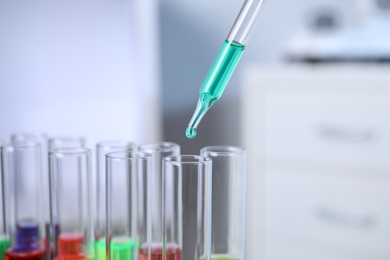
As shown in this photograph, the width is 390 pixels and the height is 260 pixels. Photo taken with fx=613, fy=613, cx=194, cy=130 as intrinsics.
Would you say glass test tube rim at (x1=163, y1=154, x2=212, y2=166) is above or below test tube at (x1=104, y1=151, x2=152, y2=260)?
above

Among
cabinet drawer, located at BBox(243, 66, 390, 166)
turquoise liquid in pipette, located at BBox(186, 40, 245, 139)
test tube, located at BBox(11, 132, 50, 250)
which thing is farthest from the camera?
cabinet drawer, located at BBox(243, 66, 390, 166)

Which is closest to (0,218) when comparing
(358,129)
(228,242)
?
(228,242)

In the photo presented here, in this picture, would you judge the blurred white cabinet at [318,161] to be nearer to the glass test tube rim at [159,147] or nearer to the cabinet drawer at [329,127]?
the cabinet drawer at [329,127]

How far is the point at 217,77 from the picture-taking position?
0.49 meters

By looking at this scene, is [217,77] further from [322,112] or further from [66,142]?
[322,112]

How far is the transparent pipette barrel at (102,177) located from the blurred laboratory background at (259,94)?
611mm

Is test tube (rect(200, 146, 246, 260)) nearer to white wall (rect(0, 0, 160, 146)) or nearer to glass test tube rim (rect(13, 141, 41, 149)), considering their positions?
glass test tube rim (rect(13, 141, 41, 149))

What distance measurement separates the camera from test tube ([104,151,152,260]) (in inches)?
20.1

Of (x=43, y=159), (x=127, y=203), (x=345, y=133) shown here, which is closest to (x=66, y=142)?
(x=43, y=159)

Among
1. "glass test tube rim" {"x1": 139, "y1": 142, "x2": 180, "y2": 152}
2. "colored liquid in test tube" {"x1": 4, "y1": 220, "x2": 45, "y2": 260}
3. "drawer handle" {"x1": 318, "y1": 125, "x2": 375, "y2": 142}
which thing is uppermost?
"glass test tube rim" {"x1": 139, "y1": 142, "x2": 180, "y2": 152}

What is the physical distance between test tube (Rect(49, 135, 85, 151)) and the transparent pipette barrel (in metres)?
0.06

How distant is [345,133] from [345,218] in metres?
0.21

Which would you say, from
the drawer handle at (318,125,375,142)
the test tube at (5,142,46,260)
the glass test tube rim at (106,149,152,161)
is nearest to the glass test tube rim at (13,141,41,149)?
the test tube at (5,142,46,260)

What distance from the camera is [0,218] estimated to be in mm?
592
